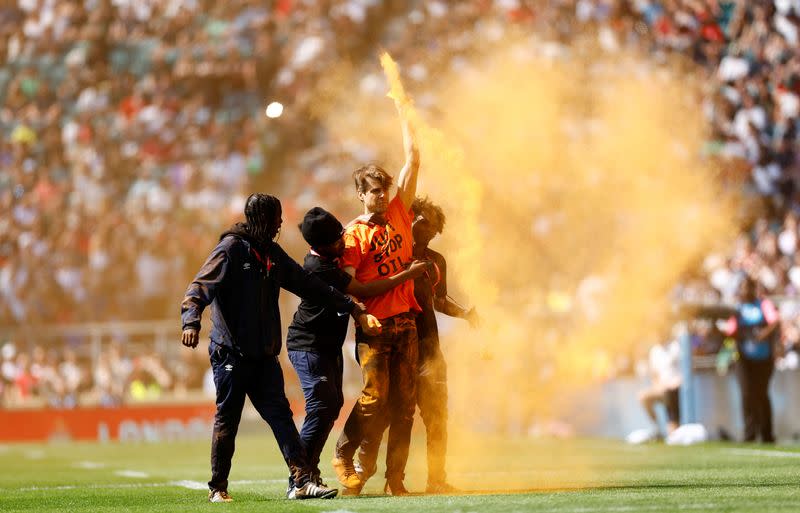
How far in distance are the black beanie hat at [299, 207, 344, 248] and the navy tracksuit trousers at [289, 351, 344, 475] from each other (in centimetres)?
72

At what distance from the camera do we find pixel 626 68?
23797 mm

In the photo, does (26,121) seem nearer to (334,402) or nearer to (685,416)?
(685,416)

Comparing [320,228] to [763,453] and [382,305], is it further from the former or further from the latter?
[763,453]

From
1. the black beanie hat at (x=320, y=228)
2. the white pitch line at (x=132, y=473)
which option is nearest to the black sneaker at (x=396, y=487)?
the black beanie hat at (x=320, y=228)

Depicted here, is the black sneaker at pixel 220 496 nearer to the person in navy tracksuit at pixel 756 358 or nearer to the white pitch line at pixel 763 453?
the white pitch line at pixel 763 453

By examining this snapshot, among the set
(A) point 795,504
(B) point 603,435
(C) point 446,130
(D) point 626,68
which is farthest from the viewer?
(C) point 446,130

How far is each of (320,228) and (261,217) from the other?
0.36m

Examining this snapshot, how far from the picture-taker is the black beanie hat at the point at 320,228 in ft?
28.4

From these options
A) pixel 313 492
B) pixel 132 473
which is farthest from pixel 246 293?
pixel 132 473

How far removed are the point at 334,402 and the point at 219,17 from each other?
21233 mm

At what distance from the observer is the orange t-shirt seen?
8.92 meters

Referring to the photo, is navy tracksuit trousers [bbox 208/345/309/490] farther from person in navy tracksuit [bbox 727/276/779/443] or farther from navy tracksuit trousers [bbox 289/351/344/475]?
person in navy tracksuit [bbox 727/276/779/443]

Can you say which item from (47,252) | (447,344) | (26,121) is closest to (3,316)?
(47,252)

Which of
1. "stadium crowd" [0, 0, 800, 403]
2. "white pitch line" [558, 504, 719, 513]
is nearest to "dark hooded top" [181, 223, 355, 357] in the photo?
"white pitch line" [558, 504, 719, 513]
